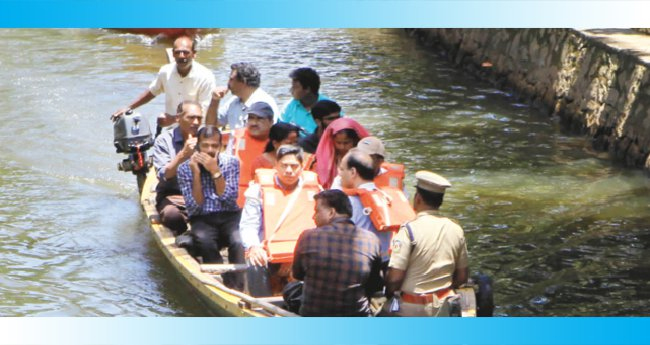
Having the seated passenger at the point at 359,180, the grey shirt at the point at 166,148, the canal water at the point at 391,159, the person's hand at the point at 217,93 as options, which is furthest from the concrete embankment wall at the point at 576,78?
the seated passenger at the point at 359,180

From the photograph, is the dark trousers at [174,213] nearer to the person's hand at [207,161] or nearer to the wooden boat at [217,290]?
the wooden boat at [217,290]

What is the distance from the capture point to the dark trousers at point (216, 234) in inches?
313

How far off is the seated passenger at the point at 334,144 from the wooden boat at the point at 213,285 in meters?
0.89

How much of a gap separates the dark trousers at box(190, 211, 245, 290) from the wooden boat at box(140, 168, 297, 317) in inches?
5.2

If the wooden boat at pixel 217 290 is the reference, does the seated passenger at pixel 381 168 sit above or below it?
above

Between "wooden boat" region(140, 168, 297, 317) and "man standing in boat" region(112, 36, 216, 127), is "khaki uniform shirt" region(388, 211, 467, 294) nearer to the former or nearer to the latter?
"wooden boat" region(140, 168, 297, 317)

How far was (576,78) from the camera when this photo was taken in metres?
14.9

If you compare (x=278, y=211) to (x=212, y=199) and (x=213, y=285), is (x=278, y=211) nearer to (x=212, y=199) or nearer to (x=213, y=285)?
(x=213, y=285)

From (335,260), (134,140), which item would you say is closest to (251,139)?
(134,140)

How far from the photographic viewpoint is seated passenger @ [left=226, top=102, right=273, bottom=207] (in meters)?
8.34

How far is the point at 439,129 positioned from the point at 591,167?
2.66m

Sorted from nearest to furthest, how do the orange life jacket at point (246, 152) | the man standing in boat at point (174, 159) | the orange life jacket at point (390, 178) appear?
the orange life jacket at point (390, 178), the man standing in boat at point (174, 159), the orange life jacket at point (246, 152)

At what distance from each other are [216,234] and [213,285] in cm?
70

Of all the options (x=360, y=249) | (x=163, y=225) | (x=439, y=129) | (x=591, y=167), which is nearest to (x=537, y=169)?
(x=591, y=167)
